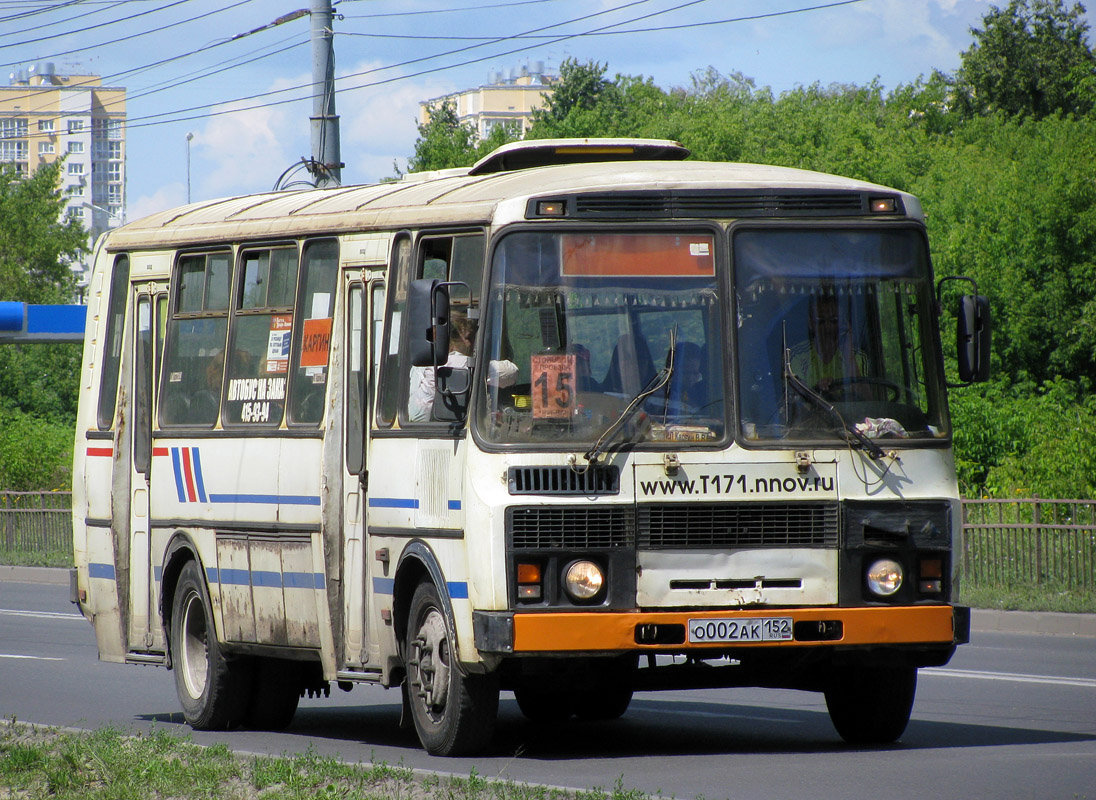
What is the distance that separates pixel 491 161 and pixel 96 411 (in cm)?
374

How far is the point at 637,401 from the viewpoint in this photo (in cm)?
867

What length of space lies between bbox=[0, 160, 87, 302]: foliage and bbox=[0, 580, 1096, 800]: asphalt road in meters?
46.4

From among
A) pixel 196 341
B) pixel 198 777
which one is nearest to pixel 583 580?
pixel 198 777

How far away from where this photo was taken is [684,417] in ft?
28.8

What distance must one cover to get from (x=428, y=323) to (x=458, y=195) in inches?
40.9

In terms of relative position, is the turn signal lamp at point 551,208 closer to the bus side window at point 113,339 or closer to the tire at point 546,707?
the tire at point 546,707

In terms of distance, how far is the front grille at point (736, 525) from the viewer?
8.63 m

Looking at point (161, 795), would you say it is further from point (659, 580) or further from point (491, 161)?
point (491, 161)

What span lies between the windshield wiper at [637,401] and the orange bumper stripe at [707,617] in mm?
736

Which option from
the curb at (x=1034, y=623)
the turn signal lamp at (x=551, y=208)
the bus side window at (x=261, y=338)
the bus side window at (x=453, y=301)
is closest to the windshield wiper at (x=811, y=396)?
the turn signal lamp at (x=551, y=208)

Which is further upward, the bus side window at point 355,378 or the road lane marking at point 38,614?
the bus side window at point 355,378

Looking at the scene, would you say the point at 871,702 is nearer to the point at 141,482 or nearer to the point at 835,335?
the point at 835,335

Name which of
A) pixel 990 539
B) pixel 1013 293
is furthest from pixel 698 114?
pixel 990 539

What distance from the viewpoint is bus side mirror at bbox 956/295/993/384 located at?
932cm
